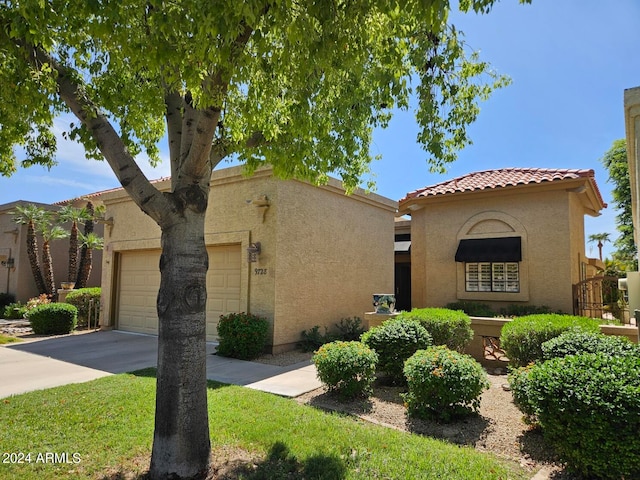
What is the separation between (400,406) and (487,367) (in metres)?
3.72

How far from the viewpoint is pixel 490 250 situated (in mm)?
13250

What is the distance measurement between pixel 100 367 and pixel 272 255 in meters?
4.76

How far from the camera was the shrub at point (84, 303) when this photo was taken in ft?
52.5

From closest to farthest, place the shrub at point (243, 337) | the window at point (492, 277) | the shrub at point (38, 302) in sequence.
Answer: the shrub at point (243, 337)
the window at point (492, 277)
the shrub at point (38, 302)

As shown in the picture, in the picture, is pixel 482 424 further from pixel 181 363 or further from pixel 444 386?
pixel 181 363

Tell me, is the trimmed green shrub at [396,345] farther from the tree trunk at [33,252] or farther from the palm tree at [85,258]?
the tree trunk at [33,252]

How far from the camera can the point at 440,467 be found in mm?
4215

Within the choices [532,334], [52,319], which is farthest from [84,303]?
[532,334]

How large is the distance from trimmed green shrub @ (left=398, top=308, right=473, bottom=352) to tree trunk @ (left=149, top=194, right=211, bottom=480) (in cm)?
534

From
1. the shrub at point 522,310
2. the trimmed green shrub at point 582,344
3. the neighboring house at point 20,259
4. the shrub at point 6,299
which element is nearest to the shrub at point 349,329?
the shrub at point 522,310

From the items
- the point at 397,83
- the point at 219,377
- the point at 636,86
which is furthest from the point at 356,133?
the point at 219,377

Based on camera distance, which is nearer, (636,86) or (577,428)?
(577,428)

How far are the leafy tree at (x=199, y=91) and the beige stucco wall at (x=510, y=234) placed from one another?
26.7 ft

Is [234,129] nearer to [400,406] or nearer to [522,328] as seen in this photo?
[400,406]
